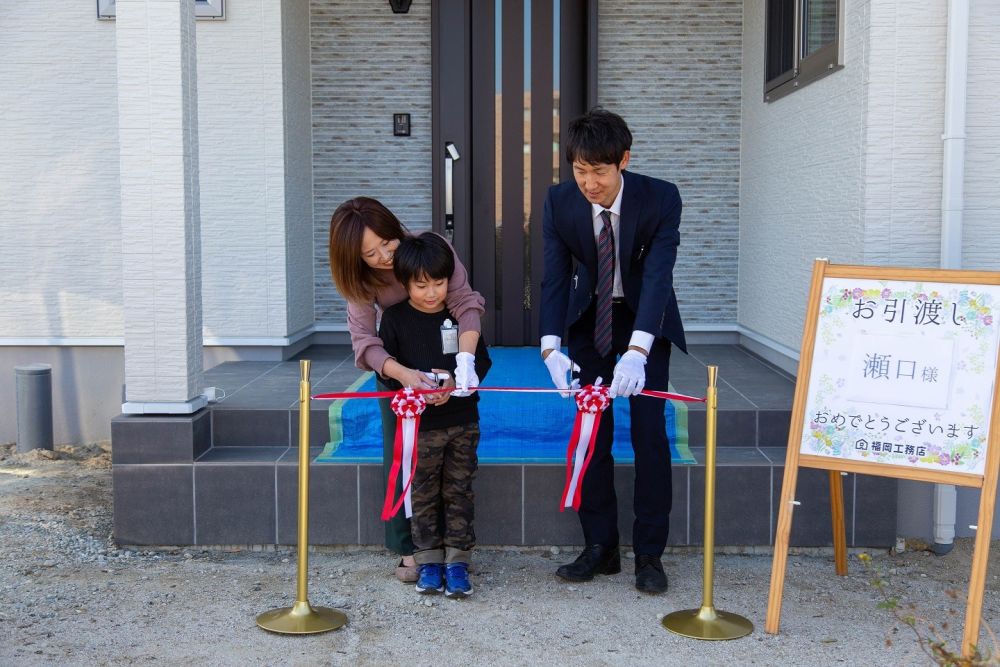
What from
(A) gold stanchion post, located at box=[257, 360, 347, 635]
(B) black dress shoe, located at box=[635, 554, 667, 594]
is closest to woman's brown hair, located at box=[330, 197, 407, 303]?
(A) gold stanchion post, located at box=[257, 360, 347, 635]

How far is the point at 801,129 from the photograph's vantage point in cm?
479

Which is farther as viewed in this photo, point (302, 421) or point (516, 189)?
point (516, 189)

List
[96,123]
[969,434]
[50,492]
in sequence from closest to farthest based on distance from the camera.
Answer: [969,434] → [50,492] → [96,123]

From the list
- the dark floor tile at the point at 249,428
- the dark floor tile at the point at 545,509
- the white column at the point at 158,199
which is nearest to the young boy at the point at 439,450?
the dark floor tile at the point at 545,509

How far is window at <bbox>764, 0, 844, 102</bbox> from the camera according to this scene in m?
4.33

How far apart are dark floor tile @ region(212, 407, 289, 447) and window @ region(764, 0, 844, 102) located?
8.65 feet

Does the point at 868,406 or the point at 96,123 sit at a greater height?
the point at 96,123

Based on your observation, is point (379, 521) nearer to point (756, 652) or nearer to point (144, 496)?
point (144, 496)

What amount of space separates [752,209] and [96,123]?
347cm

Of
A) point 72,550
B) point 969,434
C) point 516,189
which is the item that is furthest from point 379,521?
point 516,189

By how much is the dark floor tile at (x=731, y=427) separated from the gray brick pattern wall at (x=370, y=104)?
232 cm

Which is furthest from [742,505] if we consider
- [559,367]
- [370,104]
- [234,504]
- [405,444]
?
[370,104]

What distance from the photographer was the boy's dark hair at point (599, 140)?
10.4 feet

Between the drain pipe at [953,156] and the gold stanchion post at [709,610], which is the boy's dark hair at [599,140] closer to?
the gold stanchion post at [709,610]
